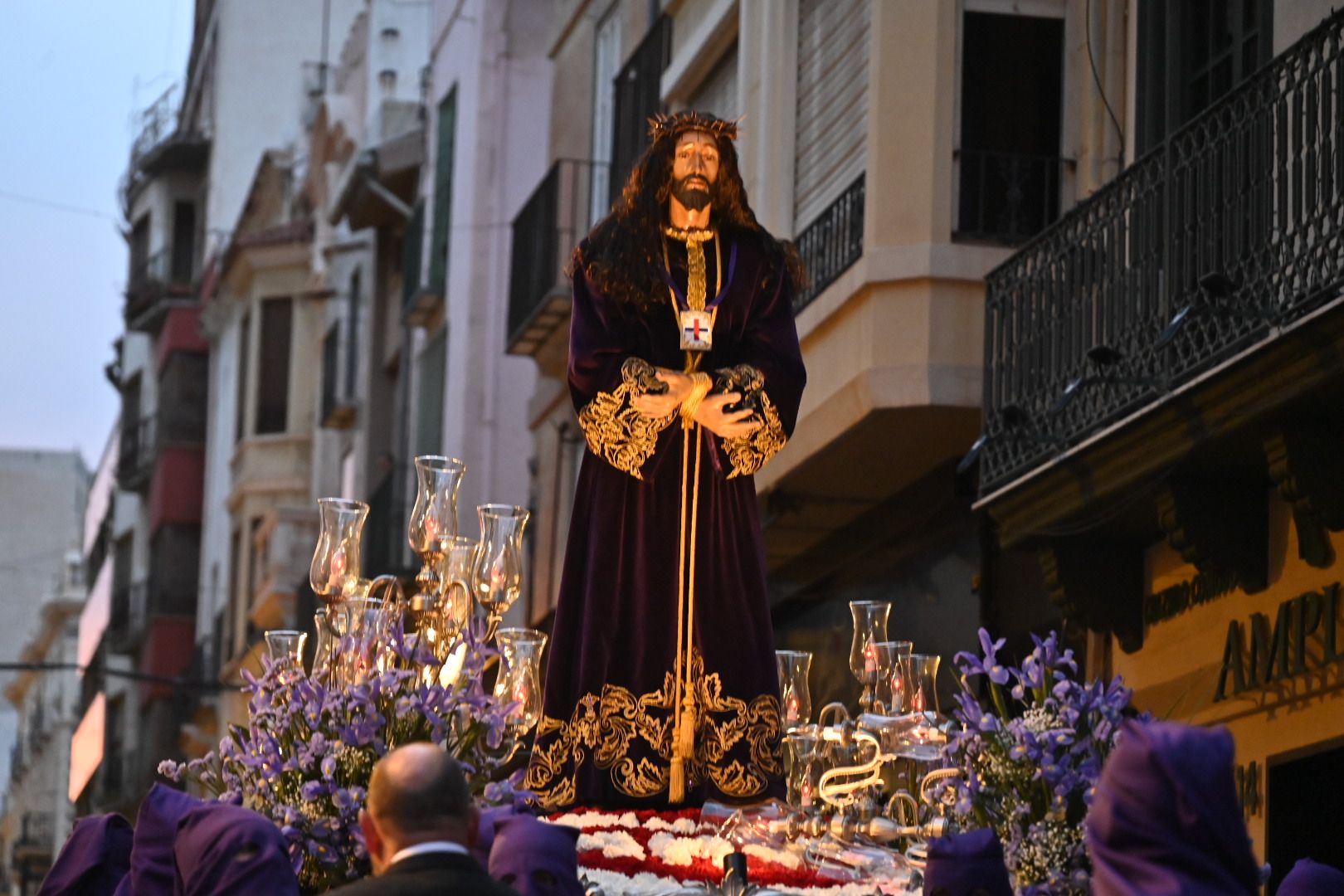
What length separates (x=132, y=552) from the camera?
48.7 metres

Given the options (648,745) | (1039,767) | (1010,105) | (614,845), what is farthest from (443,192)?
(1039,767)

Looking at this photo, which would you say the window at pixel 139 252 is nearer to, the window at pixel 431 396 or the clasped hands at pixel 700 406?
the window at pixel 431 396

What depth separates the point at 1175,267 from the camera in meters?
12.7

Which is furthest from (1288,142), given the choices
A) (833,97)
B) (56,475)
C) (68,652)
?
(56,475)

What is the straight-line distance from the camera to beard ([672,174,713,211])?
938 cm

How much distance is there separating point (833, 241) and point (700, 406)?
725 centimetres

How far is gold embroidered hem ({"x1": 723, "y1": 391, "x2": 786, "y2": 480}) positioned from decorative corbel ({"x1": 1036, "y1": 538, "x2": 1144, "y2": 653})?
5.08 metres

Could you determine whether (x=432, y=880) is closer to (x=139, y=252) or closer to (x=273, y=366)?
(x=273, y=366)

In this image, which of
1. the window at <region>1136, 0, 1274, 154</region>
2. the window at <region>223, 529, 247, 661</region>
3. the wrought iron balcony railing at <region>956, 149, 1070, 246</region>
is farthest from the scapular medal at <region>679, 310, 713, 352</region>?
the window at <region>223, 529, 247, 661</region>

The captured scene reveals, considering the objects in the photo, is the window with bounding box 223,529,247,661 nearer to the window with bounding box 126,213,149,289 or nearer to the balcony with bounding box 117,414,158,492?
the balcony with bounding box 117,414,158,492

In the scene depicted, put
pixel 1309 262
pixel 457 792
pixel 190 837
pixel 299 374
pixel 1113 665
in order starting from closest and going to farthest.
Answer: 1. pixel 457 792
2. pixel 190 837
3. pixel 1309 262
4. pixel 1113 665
5. pixel 299 374

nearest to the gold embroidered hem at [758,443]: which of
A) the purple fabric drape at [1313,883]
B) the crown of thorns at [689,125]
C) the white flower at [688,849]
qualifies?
the crown of thorns at [689,125]

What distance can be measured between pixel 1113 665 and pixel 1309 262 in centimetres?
376

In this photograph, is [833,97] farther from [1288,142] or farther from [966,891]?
[966,891]
